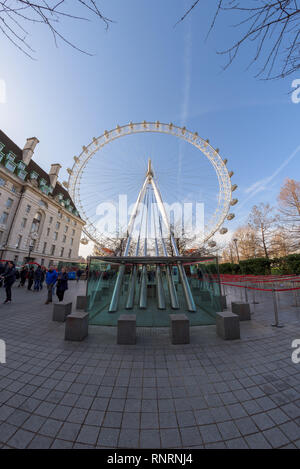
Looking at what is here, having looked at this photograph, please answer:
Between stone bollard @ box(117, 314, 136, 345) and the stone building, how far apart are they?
23.9 metres

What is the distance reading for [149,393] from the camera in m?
2.64

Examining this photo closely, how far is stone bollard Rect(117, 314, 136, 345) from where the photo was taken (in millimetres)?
4328

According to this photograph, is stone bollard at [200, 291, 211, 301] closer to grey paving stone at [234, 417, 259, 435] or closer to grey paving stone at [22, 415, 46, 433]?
grey paving stone at [234, 417, 259, 435]

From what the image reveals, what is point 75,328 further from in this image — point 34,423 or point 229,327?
point 229,327

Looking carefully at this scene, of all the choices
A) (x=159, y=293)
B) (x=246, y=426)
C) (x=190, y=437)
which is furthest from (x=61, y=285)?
(x=246, y=426)

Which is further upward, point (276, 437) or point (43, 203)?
point (43, 203)

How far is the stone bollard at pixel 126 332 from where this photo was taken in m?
4.33

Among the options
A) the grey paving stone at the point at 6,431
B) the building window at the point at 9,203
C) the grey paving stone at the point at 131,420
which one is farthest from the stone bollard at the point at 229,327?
the building window at the point at 9,203

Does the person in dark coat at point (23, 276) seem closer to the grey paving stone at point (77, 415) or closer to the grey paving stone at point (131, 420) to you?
the grey paving stone at point (77, 415)

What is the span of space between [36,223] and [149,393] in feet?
134

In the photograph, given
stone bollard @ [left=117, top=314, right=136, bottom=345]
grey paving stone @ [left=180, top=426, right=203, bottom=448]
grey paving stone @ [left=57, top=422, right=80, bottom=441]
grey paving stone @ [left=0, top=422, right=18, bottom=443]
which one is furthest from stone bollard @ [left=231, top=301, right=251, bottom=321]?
grey paving stone @ [left=0, top=422, right=18, bottom=443]

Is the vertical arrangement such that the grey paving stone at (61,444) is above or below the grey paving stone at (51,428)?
above

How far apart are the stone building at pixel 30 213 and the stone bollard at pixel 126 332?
23.9 m

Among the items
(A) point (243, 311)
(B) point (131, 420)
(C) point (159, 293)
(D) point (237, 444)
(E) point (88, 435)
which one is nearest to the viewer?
(D) point (237, 444)
